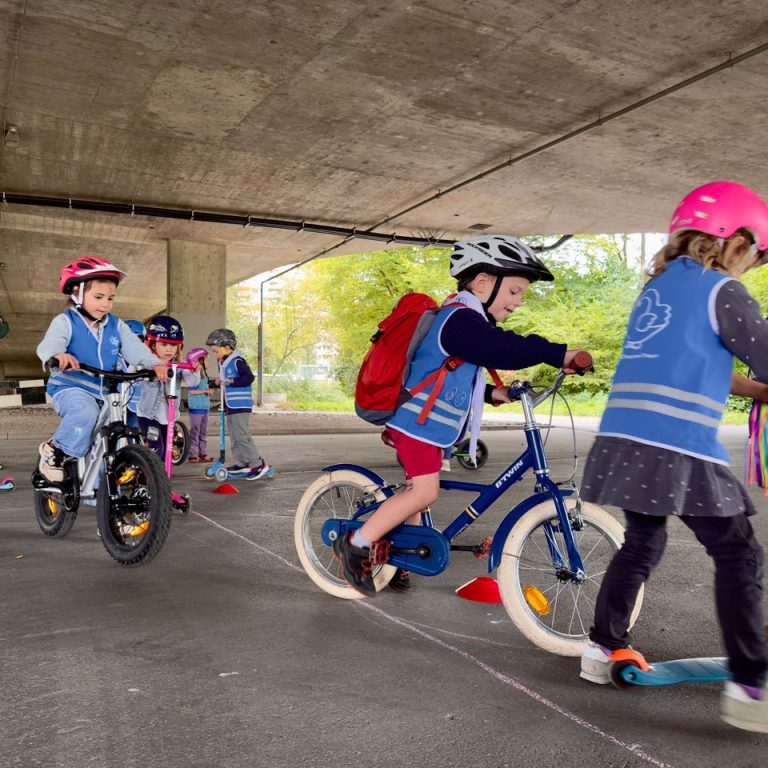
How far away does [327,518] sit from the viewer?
14.4 feet

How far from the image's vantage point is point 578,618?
367cm

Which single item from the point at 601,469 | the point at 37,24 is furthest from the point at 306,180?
the point at 601,469

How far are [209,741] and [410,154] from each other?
546 inches

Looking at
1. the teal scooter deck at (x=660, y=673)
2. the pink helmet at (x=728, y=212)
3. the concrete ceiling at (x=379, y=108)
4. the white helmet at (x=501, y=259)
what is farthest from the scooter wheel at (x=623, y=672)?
the concrete ceiling at (x=379, y=108)

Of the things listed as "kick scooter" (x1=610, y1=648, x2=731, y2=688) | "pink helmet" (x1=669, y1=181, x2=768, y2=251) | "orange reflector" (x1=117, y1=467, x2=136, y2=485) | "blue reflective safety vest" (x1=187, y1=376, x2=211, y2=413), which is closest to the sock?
"kick scooter" (x1=610, y1=648, x2=731, y2=688)

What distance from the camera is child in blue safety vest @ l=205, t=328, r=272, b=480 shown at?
941cm

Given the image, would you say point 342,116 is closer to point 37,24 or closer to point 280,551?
point 37,24

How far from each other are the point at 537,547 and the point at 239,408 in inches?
258

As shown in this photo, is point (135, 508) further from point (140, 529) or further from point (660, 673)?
point (660, 673)

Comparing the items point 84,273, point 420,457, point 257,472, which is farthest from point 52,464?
point 257,472

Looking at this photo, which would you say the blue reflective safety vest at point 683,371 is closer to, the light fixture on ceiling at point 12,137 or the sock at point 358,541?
the sock at point 358,541

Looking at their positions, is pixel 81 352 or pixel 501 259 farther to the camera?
pixel 81 352

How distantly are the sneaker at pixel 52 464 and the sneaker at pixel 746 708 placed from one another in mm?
4631

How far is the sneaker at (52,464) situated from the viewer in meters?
5.59
